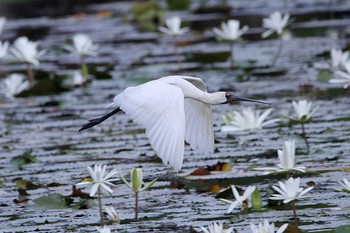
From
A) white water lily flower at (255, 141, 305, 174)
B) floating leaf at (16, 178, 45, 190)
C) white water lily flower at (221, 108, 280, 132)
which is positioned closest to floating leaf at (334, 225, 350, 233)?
white water lily flower at (255, 141, 305, 174)

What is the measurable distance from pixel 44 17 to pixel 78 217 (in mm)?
10440

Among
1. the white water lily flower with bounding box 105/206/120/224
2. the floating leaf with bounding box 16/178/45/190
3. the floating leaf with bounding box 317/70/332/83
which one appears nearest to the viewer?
the white water lily flower with bounding box 105/206/120/224

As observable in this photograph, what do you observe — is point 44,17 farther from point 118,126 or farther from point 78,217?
point 78,217

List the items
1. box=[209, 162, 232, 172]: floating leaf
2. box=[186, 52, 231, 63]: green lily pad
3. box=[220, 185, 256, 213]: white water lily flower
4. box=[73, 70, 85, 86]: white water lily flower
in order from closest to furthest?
1. box=[220, 185, 256, 213]: white water lily flower
2. box=[209, 162, 232, 172]: floating leaf
3. box=[73, 70, 85, 86]: white water lily flower
4. box=[186, 52, 231, 63]: green lily pad

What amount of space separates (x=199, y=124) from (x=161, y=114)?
875mm

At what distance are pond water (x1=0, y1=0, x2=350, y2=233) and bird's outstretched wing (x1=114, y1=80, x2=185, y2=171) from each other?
1.50 ft

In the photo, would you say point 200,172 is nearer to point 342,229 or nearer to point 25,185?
point 25,185

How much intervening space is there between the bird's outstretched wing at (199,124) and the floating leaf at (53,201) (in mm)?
717

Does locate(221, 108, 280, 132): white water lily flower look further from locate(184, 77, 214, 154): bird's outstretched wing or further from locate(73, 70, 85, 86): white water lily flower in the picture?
locate(73, 70, 85, 86): white water lily flower

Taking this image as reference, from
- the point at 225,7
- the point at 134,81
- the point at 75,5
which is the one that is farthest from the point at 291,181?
the point at 75,5

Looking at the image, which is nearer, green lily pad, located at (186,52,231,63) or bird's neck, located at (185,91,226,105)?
bird's neck, located at (185,91,226,105)

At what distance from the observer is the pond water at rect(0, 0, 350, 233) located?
5.12 metres

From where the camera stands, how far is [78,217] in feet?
16.9

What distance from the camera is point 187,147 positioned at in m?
6.89
